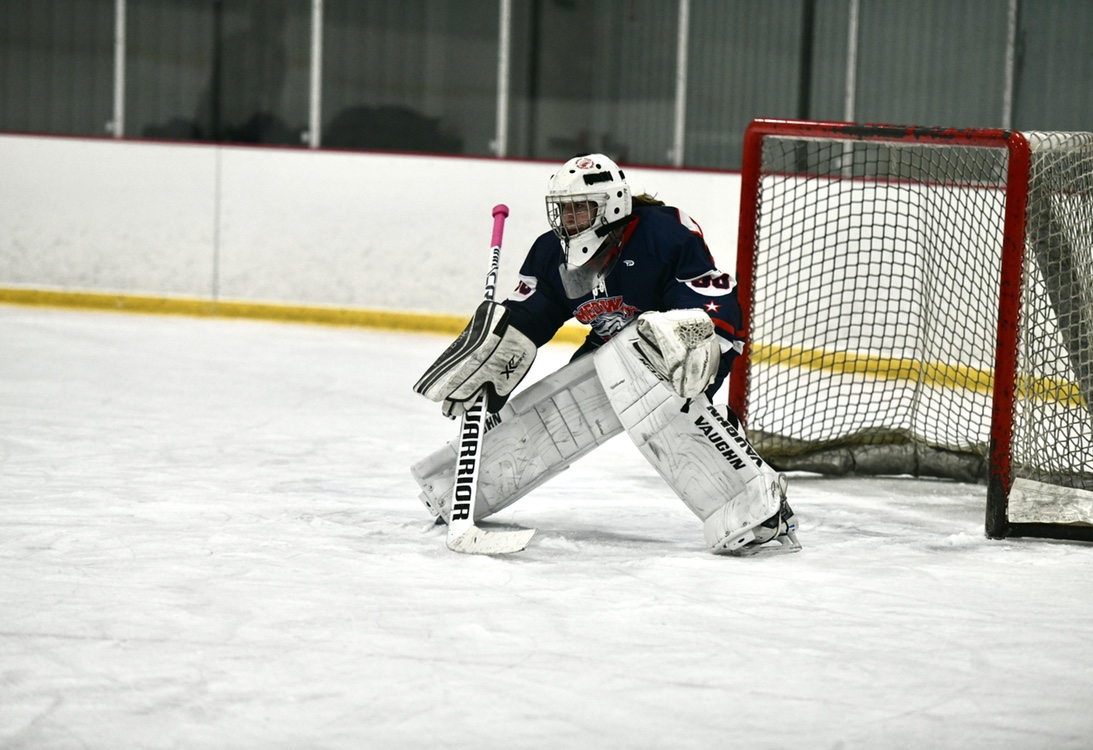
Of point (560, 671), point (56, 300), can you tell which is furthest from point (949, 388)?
point (56, 300)

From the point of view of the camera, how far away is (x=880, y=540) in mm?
3234

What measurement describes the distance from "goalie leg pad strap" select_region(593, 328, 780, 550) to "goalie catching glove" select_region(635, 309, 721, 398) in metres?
0.08

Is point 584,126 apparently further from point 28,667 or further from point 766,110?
point 28,667

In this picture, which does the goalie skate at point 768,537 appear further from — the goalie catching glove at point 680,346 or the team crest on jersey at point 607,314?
the team crest on jersey at point 607,314

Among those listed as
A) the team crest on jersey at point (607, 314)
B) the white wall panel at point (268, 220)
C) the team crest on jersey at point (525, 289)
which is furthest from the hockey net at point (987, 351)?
the white wall panel at point (268, 220)

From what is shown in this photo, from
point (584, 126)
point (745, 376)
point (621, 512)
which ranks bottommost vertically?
point (621, 512)

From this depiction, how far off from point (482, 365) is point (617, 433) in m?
0.34

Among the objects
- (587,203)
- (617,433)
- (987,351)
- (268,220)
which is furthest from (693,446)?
(268,220)

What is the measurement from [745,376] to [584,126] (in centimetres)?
407

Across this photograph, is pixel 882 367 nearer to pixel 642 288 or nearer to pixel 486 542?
pixel 642 288

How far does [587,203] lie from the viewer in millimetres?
2986

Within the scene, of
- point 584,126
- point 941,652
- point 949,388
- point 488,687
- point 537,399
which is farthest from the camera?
point 584,126

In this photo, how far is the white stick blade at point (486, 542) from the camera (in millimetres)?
2943

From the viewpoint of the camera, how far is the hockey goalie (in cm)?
294
